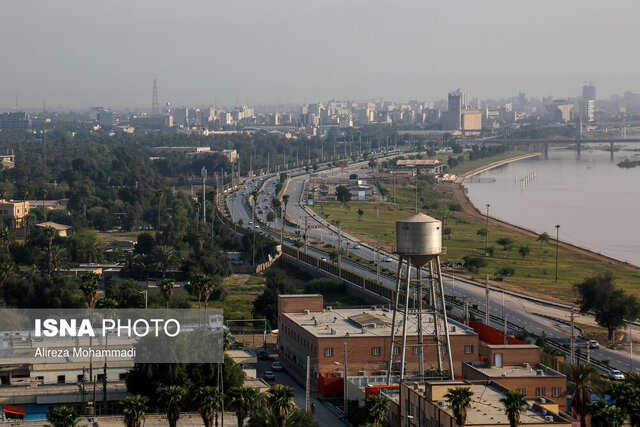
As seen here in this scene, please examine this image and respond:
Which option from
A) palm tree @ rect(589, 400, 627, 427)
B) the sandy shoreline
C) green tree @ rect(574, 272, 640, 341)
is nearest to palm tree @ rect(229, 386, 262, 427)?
palm tree @ rect(589, 400, 627, 427)

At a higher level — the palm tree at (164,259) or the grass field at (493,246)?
the palm tree at (164,259)

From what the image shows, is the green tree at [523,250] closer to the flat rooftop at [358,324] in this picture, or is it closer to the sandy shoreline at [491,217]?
the sandy shoreline at [491,217]

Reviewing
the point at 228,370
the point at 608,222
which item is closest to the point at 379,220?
the point at 608,222

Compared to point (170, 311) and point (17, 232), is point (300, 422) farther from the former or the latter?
point (17, 232)

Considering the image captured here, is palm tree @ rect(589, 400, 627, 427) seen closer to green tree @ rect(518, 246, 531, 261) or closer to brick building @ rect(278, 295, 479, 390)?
brick building @ rect(278, 295, 479, 390)

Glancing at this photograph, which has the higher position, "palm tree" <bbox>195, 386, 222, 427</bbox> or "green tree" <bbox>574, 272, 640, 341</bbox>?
"palm tree" <bbox>195, 386, 222, 427</bbox>

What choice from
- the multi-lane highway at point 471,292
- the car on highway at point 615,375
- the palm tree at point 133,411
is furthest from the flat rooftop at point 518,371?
the palm tree at point 133,411
